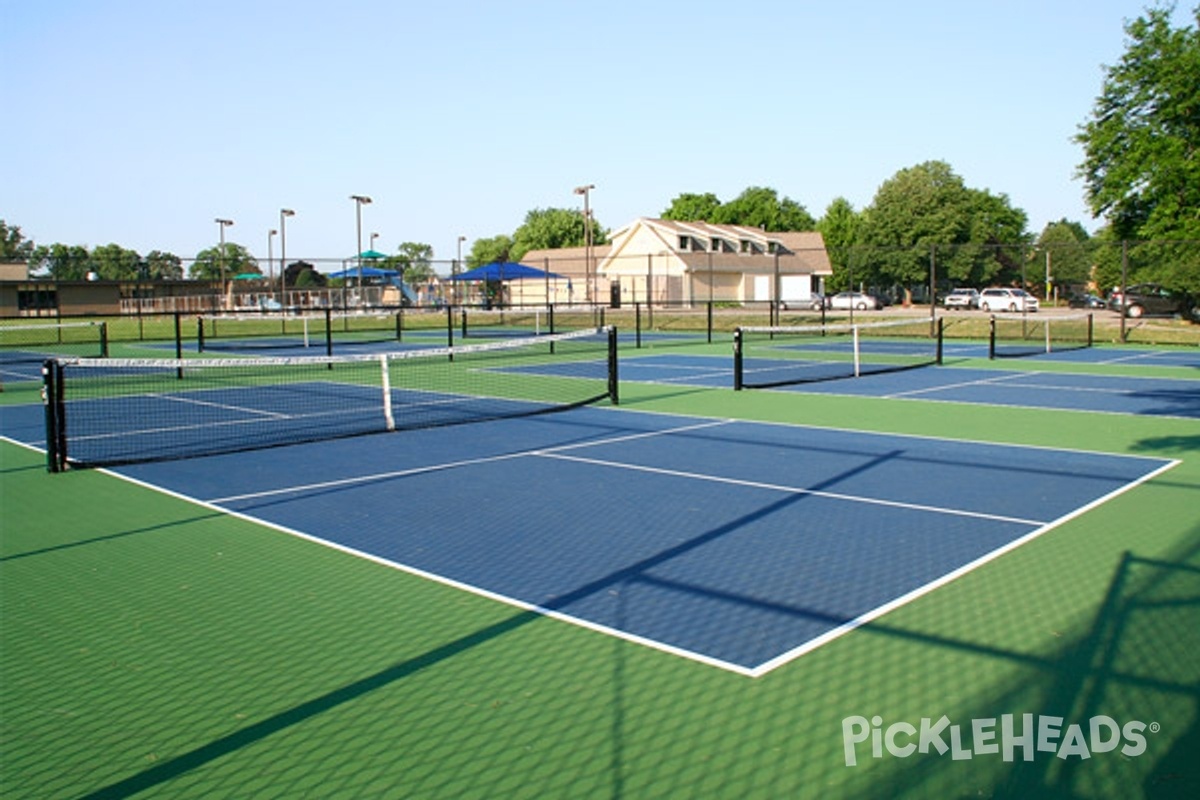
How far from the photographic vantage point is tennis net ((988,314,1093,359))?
26386 millimetres

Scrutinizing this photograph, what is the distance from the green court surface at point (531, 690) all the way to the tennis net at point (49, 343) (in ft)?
60.4

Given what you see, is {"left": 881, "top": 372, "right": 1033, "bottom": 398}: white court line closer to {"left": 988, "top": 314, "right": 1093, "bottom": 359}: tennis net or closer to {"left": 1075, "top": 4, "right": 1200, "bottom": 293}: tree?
{"left": 988, "top": 314, "right": 1093, "bottom": 359}: tennis net

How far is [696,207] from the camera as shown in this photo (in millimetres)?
97312

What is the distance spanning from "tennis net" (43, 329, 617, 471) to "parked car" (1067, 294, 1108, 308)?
149 ft

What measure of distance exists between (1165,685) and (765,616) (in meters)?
1.93

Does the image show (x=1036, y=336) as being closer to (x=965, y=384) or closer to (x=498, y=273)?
(x=965, y=384)

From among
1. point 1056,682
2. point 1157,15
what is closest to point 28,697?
point 1056,682

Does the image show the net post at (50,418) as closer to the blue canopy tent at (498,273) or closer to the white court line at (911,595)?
the white court line at (911,595)

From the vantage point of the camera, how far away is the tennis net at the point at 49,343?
80.9ft

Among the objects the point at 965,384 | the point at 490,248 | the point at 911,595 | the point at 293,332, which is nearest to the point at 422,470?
the point at 911,595

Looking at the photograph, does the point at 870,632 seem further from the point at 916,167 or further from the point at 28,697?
the point at 916,167

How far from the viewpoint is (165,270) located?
38312 millimetres

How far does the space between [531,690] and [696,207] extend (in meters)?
95.4

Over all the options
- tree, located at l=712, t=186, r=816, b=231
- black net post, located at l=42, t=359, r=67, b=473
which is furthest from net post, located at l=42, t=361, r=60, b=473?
tree, located at l=712, t=186, r=816, b=231
